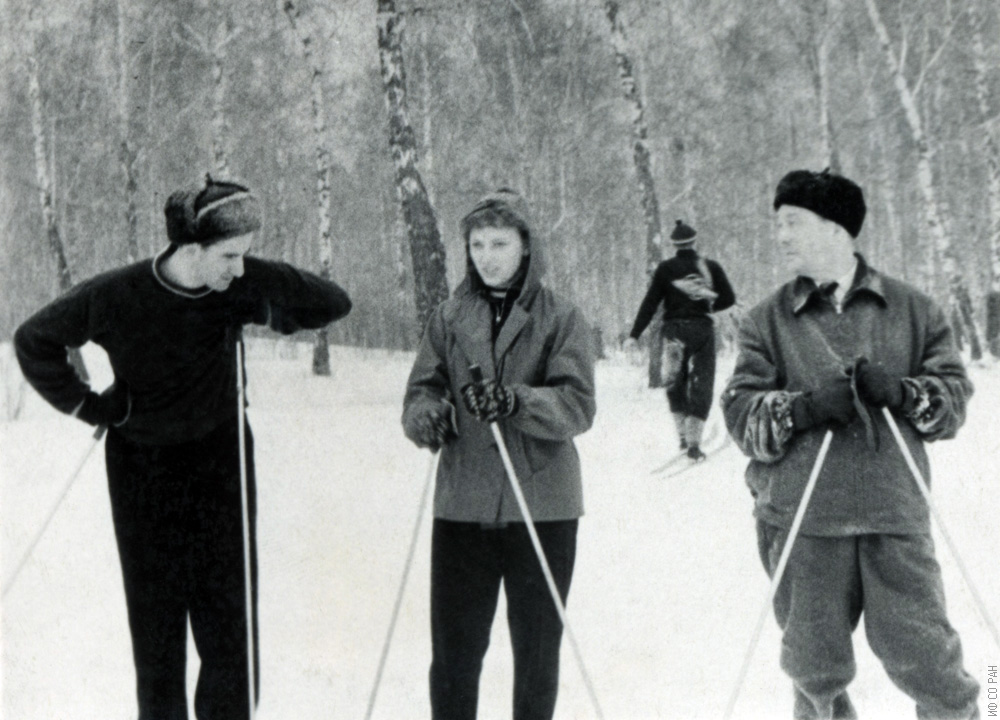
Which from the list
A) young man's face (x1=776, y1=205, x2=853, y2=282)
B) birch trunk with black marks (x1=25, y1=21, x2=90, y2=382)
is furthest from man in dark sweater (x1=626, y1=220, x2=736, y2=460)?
birch trunk with black marks (x1=25, y1=21, x2=90, y2=382)

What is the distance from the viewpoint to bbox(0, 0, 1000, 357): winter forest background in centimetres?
312

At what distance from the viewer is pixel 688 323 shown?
10.3 feet

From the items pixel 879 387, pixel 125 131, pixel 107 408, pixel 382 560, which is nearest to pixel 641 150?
pixel 879 387

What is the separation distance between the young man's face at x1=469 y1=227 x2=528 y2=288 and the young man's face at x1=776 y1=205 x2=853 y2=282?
593 millimetres

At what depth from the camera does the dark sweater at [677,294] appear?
10.2 feet

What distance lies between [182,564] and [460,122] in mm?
1560

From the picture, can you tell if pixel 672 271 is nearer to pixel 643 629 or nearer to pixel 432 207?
pixel 432 207

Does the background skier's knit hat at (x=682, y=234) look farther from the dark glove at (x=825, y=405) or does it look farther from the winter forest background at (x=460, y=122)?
the dark glove at (x=825, y=405)

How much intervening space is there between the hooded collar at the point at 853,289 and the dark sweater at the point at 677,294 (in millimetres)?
741

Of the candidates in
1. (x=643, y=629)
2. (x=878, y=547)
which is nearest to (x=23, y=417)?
(x=643, y=629)

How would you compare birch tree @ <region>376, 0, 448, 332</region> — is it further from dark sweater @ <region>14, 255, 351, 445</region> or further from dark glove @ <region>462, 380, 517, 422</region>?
dark glove @ <region>462, 380, 517, 422</region>

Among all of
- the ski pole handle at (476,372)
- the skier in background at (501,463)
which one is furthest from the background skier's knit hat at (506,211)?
the ski pole handle at (476,372)

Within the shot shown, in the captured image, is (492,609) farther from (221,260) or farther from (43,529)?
(43,529)

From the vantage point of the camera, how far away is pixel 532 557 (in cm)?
232
